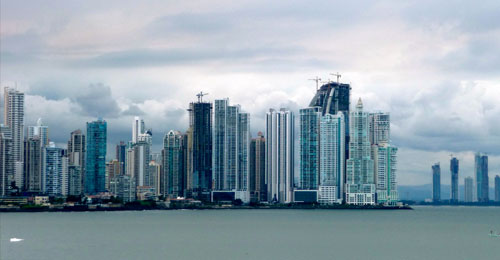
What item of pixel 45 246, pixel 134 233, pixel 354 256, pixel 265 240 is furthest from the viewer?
pixel 134 233

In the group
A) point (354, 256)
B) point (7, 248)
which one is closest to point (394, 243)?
point (354, 256)

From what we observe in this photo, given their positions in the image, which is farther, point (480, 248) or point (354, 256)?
point (480, 248)

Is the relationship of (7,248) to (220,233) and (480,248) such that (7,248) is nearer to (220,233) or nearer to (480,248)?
(220,233)

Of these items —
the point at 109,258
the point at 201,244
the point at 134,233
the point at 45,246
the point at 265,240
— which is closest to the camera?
the point at 109,258

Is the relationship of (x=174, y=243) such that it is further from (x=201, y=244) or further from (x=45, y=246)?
(x=45, y=246)

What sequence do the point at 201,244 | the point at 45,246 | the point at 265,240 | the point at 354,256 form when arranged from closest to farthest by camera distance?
the point at 354,256 → the point at 45,246 → the point at 201,244 → the point at 265,240

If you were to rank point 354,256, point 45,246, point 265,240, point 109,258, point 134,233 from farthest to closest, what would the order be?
point 134,233, point 265,240, point 45,246, point 354,256, point 109,258

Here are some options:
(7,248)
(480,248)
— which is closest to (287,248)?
(480,248)

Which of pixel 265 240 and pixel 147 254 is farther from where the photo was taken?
pixel 265 240

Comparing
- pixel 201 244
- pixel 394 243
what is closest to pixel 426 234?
pixel 394 243
